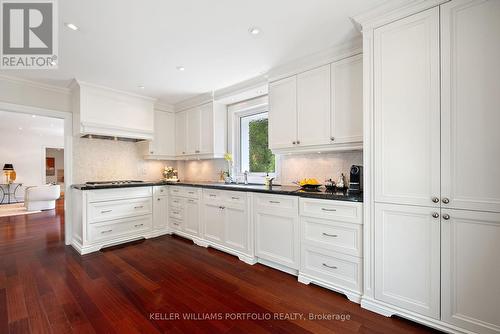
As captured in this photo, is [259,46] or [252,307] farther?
[259,46]

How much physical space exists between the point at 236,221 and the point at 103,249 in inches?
80.9

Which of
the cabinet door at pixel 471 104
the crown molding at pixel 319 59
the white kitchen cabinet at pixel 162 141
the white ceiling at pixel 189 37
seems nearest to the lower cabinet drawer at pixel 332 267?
the cabinet door at pixel 471 104

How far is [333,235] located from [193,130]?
3090 mm

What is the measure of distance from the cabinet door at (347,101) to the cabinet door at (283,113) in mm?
474

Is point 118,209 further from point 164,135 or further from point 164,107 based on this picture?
point 164,107

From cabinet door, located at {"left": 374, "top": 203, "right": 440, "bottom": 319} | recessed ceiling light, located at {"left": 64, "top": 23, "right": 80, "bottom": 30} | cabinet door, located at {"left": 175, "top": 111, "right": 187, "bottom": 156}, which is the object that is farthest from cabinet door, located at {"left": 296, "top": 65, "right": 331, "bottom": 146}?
cabinet door, located at {"left": 175, "top": 111, "right": 187, "bottom": 156}

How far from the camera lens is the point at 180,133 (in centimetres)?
451

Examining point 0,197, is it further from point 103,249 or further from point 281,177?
point 281,177

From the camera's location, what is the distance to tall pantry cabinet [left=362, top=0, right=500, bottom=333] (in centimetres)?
145

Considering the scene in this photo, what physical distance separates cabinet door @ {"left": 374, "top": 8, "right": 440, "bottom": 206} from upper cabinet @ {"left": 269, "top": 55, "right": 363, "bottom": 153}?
433mm

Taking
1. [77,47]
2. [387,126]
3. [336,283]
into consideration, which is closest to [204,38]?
[77,47]

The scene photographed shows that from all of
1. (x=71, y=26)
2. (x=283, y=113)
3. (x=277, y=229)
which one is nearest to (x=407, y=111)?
(x=283, y=113)

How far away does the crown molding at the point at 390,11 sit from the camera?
1.65 meters

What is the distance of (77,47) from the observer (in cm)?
236
